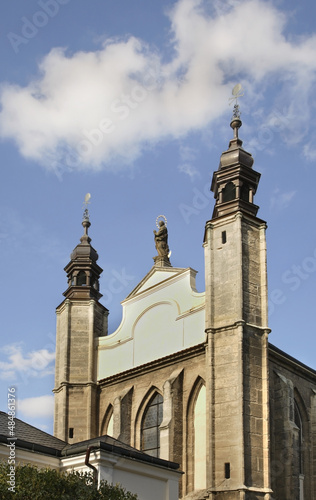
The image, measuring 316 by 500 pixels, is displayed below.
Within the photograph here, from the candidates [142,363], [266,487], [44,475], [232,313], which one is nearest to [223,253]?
[232,313]

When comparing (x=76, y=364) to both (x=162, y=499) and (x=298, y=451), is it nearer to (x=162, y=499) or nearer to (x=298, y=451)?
(x=298, y=451)

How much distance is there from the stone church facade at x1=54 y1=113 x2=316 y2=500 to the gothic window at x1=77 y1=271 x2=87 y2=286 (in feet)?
2.79

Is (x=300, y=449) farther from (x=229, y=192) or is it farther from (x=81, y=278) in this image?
(x=81, y=278)

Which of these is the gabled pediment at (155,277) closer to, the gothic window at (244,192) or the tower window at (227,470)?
the gothic window at (244,192)

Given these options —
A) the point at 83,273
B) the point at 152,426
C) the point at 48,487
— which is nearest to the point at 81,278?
the point at 83,273

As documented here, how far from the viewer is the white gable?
33.2 meters

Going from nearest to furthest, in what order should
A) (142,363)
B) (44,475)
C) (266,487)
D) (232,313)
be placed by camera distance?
1. (44,475)
2. (266,487)
3. (232,313)
4. (142,363)

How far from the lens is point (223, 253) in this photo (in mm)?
31469

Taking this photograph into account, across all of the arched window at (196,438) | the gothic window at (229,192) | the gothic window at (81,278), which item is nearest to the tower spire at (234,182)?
the gothic window at (229,192)

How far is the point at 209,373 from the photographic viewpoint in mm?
29453

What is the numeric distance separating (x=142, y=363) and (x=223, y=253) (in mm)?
6768

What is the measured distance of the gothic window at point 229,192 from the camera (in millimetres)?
33344

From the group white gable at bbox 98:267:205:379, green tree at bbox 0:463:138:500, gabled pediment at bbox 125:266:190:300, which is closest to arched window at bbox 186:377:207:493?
white gable at bbox 98:267:205:379

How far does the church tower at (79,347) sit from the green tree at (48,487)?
55.0 ft
